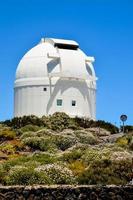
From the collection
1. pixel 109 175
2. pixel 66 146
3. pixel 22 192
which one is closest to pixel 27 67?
pixel 66 146

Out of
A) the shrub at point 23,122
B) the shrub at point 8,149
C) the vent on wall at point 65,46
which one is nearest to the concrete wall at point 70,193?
the shrub at point 8,149

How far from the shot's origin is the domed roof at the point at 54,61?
202 feet

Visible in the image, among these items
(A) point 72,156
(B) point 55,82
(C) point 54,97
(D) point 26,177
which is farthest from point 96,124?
(D) point 26,177

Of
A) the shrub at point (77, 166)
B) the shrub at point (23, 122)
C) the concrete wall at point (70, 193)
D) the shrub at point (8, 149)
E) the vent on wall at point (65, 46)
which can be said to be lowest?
the concrete wall at point (70, 193)

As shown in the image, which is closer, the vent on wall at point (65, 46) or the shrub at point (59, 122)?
the shrub at point (59, 122)

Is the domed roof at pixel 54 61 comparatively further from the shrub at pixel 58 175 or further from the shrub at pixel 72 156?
the shrub at pixel 58 175

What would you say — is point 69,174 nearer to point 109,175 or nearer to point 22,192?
point 109,175

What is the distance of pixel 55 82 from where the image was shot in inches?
2414

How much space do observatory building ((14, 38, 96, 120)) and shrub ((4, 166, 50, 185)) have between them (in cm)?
4385

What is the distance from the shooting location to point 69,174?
17.7 metres

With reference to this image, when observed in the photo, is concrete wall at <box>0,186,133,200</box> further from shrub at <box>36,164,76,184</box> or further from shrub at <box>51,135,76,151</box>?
shrub at <box>51,135,76,151</box>

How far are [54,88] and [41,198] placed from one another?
49652 mm

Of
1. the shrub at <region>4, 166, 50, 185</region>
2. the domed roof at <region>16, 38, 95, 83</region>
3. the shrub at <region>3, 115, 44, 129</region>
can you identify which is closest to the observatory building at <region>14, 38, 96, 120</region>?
the domed roof at <region>16, 38, 95, 83</region>

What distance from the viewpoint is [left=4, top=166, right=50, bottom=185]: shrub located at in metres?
16.3
